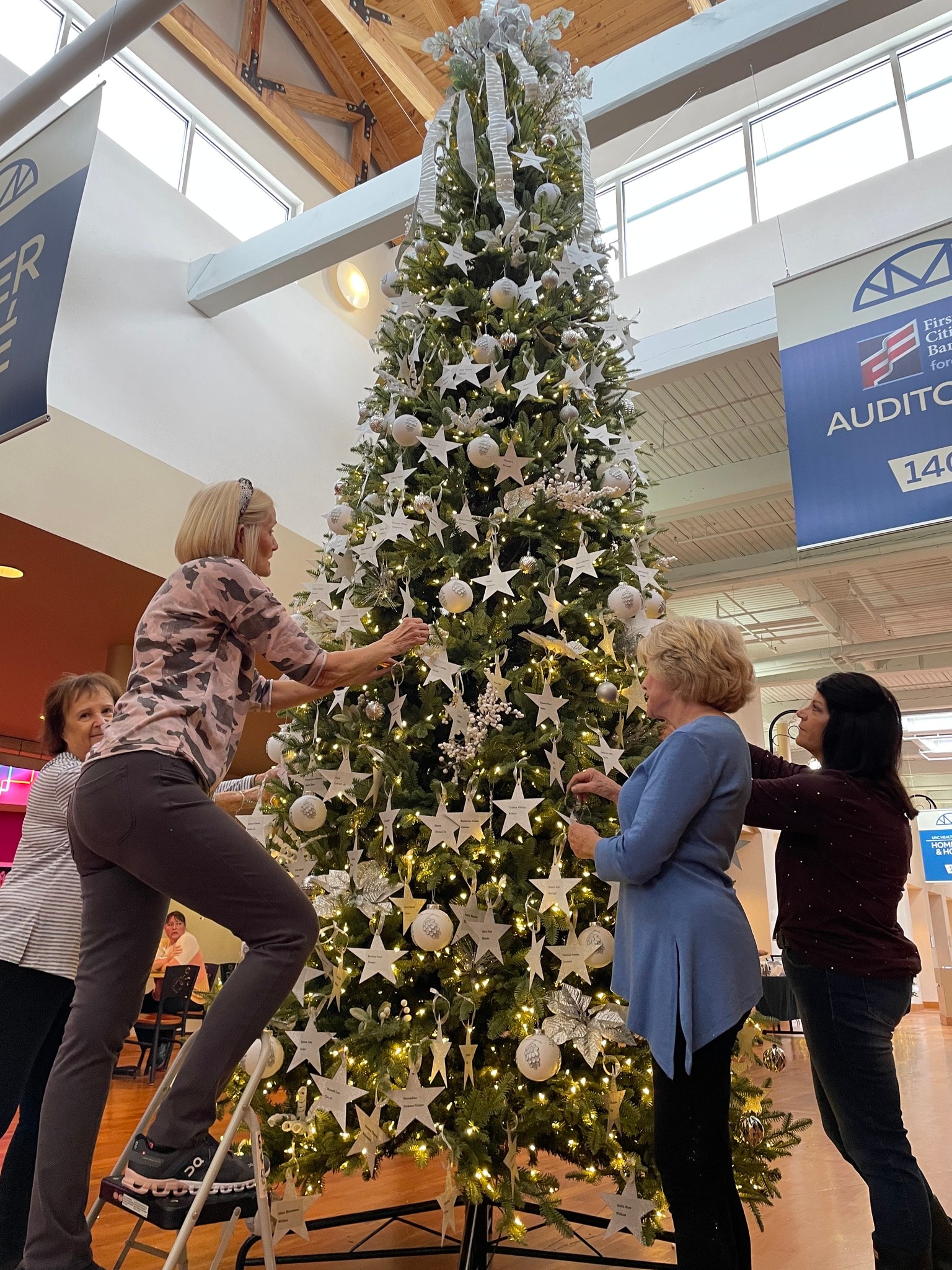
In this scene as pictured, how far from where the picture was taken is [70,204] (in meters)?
3.16

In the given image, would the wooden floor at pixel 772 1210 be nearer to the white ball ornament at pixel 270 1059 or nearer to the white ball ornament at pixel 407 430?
the white ball ornament at pixel 270 1059

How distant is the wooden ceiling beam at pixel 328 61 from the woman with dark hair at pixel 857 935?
294 inches

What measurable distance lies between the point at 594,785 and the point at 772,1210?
1.92 m

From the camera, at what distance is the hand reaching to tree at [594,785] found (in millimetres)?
1926

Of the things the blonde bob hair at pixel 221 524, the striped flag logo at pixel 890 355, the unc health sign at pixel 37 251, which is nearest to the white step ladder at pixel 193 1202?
the blonde bob hair at pixel 221 524

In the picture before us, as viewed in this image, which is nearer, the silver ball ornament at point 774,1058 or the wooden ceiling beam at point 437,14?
the silver ball ornament at point 774,1058

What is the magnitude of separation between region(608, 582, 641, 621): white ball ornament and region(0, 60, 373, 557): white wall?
3162 mm

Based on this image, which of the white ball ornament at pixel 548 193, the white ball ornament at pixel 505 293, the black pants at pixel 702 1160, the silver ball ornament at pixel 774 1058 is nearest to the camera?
the black pants at pixel 702 1160

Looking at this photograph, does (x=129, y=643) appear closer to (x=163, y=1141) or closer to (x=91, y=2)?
(x=91, y=2)

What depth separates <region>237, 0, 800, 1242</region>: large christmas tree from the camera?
1.93 m

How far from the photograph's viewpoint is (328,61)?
24.3ft

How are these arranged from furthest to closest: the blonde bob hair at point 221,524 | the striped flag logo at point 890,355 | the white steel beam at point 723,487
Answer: the white steel beam at point 723,487
the striped flag logo at point 890,355
the blonde bob hair at point 221,524

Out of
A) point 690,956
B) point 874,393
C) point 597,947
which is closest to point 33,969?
point 597,947

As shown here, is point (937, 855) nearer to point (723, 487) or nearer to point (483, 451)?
point (723, 487)
